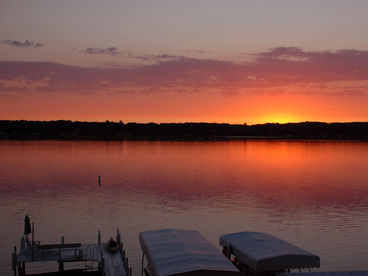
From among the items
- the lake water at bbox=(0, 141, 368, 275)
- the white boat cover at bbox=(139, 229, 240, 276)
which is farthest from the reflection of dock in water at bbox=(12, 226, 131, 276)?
the white boat cover at bbox=(139, 229, 240, 276)

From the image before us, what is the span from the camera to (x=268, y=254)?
27484 mm

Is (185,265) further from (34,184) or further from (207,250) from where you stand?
(34,184)

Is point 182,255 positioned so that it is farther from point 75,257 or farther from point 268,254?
point 75,257

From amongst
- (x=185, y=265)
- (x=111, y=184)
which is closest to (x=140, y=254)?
(x=185, y=265)

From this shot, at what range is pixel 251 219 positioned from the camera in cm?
5919

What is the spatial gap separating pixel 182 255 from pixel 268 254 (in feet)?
18.6

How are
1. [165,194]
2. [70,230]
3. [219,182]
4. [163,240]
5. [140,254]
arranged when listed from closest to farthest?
[163,240], [140,254], [70,230], [165,194], [219,182]

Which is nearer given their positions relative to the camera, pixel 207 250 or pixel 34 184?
pixel 207 250

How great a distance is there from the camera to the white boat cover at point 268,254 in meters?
26.7

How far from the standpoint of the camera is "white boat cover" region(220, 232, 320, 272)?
2673 centimetres

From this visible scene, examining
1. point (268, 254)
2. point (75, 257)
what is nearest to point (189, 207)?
point (75, 257)

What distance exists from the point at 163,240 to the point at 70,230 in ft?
80.7

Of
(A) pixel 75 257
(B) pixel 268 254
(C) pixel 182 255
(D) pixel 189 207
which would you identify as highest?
(C) pixel 182 255

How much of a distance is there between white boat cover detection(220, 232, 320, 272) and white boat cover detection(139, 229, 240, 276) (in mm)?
2372
